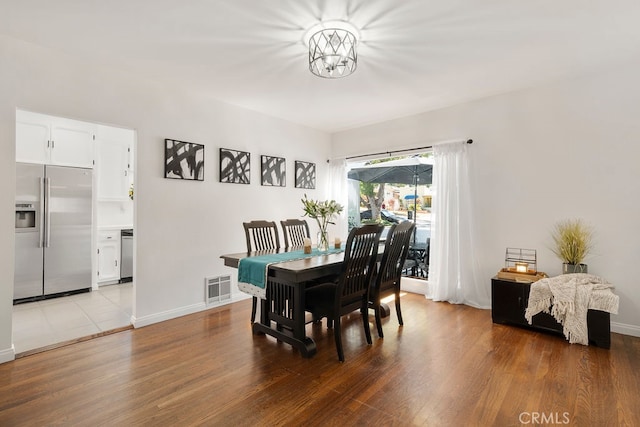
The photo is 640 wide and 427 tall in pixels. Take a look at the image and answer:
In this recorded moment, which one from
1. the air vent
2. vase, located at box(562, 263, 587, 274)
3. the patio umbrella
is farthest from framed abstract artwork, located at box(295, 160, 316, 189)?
vase, located at box(562, 263, 587, 274)

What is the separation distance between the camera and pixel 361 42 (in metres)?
2.51

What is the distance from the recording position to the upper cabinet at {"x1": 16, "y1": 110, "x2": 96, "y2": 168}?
399cm

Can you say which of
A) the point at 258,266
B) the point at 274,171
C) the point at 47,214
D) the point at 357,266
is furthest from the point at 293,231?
the point at 47,214

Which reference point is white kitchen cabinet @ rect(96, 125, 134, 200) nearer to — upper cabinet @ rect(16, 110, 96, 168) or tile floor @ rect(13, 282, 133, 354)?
upper cabinet @ rect(16, 110, 96, 168)

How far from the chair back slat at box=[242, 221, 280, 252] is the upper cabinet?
9.18 ft

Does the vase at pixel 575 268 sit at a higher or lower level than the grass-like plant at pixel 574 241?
lower

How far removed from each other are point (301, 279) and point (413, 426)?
1.14 meters

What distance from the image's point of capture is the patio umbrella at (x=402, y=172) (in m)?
4.66

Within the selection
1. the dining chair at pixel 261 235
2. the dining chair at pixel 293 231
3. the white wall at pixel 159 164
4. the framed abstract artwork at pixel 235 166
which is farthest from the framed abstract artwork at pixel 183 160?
the dining chair at pixel 293 231

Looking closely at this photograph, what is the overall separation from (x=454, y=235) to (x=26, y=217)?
557cm

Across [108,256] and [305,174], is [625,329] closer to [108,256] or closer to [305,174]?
[305,174]

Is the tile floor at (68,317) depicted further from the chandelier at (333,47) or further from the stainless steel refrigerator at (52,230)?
the chandelier at (333,47)

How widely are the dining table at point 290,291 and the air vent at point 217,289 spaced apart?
3.51 feet

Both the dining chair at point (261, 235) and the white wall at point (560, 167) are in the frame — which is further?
the dining chair at point (261, 235)
